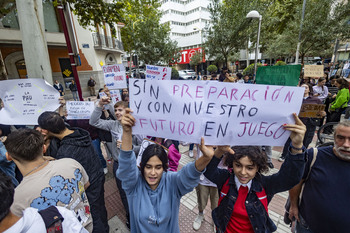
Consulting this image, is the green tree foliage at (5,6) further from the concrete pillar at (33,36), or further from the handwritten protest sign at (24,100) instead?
the handwritten protest sign at (24,100)

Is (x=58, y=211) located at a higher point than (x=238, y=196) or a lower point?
higher

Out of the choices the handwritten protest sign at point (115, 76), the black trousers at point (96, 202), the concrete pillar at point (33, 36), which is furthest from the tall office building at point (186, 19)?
the black trousers at point (96, 202)

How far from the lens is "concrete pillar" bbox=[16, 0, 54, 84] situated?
2.89 m

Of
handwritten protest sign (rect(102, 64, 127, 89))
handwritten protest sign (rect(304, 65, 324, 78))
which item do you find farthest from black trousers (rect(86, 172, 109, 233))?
handwritten protest sign (rect(304, 65, 324, 78))

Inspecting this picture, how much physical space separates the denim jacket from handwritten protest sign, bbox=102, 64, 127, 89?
3257 millimetres

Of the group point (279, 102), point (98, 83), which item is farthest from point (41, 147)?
point (98, 83)

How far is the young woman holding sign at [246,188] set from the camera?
1.47 m

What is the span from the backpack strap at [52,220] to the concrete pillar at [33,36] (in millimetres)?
3172

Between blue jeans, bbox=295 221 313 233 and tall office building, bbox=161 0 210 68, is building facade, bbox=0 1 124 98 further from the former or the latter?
tall office building, bbox=161 0 210 68

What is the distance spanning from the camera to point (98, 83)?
54.2 feet

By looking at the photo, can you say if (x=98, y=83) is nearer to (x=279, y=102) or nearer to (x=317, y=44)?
(x=279, y=102)

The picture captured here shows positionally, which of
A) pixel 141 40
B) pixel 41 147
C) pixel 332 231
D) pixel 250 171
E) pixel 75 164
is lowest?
pixel 332 231

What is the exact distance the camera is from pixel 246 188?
1.54 meters

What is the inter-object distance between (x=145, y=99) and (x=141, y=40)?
23458 mm
